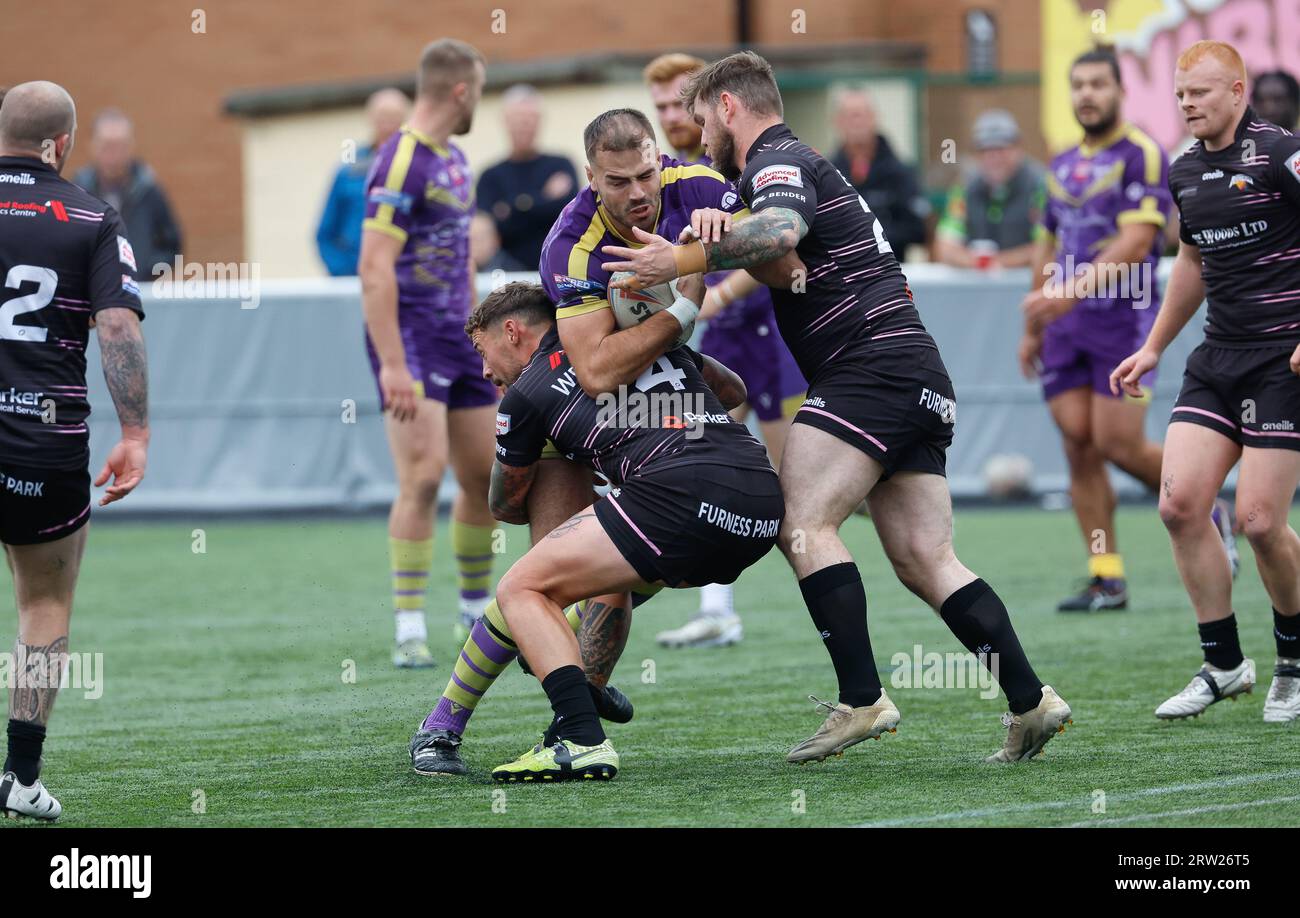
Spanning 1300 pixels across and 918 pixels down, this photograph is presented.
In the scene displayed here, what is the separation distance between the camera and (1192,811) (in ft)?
17.1

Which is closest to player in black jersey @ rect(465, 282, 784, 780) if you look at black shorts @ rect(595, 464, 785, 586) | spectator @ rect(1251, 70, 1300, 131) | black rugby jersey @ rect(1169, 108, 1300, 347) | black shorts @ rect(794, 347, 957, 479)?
black shorts @ rect(595, 464, 785, 586)

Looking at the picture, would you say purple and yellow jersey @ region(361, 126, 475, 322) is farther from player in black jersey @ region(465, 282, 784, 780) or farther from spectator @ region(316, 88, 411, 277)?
spectator @ region(316, 88, 411, 277)

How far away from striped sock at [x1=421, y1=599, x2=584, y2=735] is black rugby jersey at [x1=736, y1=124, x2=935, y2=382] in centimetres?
125

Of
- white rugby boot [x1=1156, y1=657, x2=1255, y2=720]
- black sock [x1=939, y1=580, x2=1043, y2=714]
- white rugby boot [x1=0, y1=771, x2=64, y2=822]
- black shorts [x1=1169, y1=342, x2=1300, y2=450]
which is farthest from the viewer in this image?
white rugby boot [x1=1156, y1=657, x2=1255, y2=720]

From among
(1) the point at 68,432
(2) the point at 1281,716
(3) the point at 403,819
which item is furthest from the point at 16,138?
(2) the point at 1281,716

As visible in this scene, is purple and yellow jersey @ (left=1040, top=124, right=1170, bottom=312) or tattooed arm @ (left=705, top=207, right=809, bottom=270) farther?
purple and yellow jersey @ (left=1040, top=124, right=1170, bottom=312)

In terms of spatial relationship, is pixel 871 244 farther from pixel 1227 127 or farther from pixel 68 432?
pixel 68 432

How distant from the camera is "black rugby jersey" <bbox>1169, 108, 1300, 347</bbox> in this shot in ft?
22.2

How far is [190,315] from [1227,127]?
401 inches

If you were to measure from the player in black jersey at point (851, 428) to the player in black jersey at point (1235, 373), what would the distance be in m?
1.13

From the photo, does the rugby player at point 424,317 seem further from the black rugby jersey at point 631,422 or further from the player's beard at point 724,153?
the black rugby jersey at point 631,422

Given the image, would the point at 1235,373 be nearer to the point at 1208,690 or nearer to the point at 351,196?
the point at 1208,690

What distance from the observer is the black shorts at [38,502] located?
556 cm
